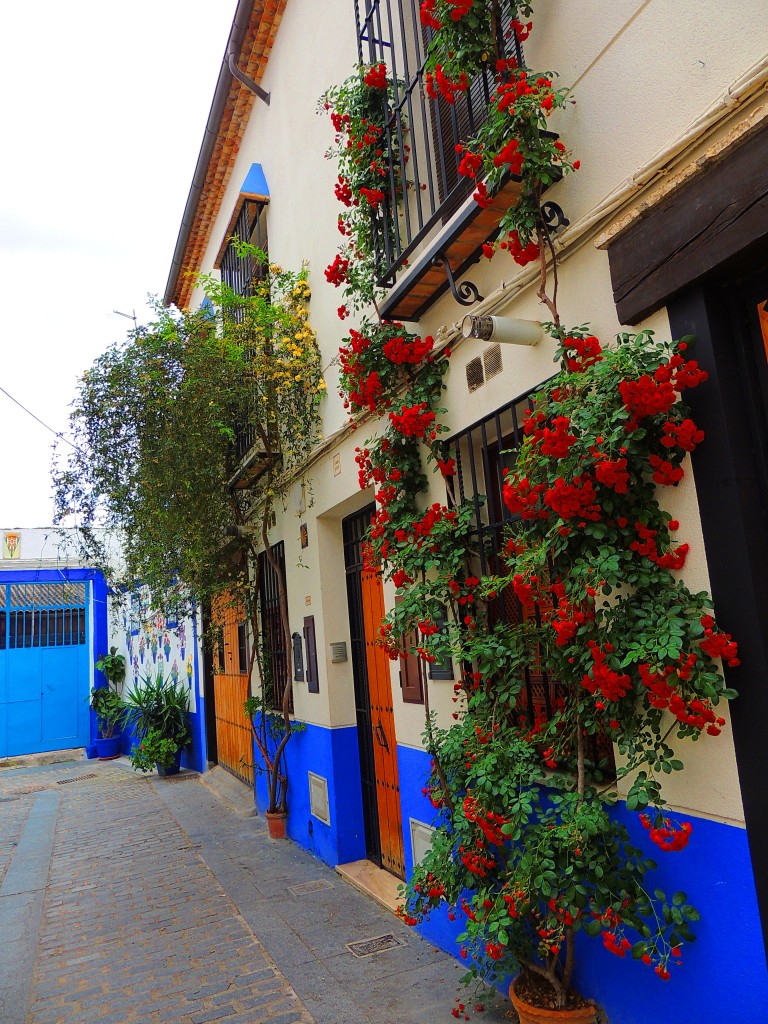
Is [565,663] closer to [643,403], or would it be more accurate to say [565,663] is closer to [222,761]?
[643,403]

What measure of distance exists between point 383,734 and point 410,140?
4108 millimetres

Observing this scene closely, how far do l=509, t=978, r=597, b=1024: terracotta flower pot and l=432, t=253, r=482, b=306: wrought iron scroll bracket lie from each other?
3161 mm

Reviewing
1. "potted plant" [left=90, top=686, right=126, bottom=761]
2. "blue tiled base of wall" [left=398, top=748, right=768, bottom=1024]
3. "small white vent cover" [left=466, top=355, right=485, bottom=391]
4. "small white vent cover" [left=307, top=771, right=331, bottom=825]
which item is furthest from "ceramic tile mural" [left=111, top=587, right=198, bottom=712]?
"blue tiled base of wall" [left=398, top=748, right=768, bottom=1024]

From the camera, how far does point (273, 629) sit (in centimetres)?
782

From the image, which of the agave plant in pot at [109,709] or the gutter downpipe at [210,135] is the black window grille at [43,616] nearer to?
the agave plant in pot at [109,709]

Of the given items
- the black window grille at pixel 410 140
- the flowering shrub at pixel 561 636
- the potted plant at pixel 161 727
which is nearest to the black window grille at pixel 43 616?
the potted plant at pixel 161 727

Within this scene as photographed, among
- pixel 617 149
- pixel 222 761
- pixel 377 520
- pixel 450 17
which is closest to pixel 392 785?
pixel 377 520

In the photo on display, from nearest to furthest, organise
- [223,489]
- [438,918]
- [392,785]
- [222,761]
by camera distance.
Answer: [438,918]
[392,785]
[223,489]
[222,761]

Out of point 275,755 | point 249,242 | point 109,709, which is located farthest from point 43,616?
point 249,242

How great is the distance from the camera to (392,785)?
17.9 feet

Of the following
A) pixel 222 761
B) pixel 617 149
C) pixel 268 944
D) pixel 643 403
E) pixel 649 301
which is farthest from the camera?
pixel 222 761

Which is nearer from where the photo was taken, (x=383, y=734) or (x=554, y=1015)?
(x=554, y=1015)

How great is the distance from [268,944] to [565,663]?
3.04 m

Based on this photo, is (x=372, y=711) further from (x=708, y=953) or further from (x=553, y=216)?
(x=553, y=216)
